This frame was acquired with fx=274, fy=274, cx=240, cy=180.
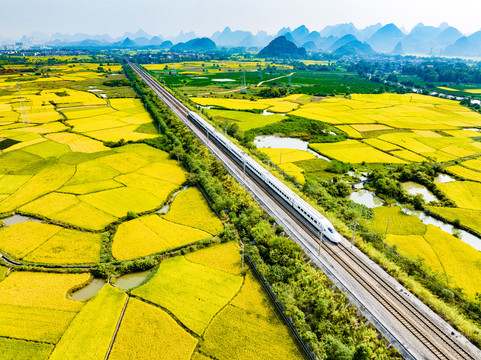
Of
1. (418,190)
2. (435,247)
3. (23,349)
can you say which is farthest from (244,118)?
(23,349)

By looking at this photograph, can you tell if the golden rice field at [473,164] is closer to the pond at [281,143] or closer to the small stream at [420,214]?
the small stream at [420,214]

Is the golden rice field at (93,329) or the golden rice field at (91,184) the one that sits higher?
the golden rice field at (91,184)

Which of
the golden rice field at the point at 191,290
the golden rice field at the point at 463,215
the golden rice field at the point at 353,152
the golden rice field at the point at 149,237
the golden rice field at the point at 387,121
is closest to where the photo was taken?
the golden rice field at the point at 191,290

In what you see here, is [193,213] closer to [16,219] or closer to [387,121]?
[16,219]

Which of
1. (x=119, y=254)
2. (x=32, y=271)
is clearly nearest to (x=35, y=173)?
(x=32, y=271)

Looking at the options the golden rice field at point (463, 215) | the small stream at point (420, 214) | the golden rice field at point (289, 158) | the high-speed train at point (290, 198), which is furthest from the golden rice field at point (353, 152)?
the high-speed train at point (290, 198)

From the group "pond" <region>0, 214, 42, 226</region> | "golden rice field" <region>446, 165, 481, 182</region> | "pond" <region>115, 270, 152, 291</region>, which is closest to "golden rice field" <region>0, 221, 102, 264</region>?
"pond" <region>0, 214, 42, 226</region>
